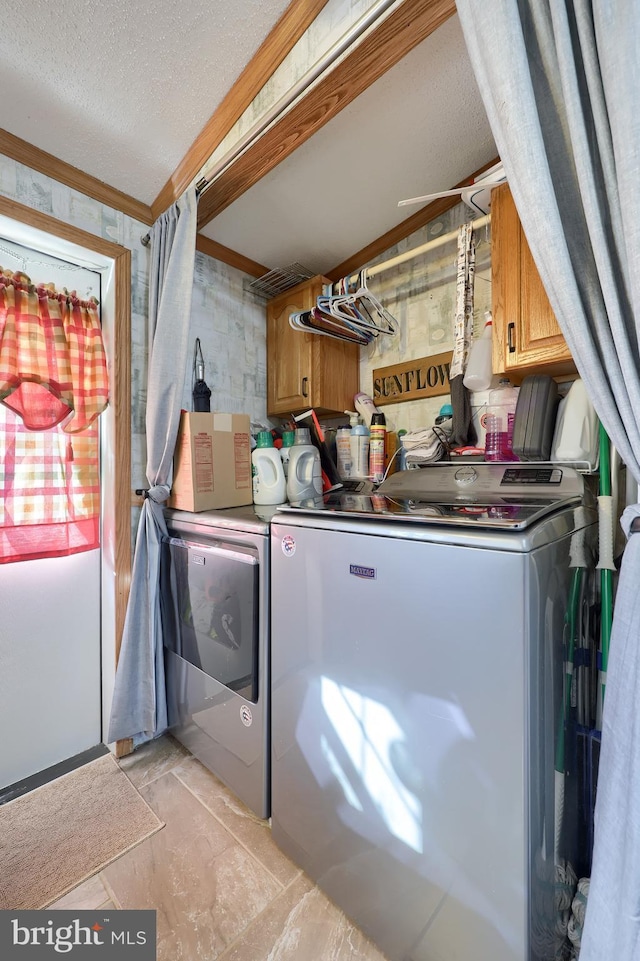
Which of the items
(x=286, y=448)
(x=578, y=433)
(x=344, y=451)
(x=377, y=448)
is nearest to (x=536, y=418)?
(x=578, y=433)

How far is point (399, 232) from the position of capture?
2049 mm

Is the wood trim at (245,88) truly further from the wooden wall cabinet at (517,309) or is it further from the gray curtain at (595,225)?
the wooden wall cabinet at (517,309)

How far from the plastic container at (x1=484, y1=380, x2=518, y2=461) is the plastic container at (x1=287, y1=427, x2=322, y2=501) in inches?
30.2

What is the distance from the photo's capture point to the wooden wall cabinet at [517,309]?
132cm

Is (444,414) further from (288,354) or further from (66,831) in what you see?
(66,831)

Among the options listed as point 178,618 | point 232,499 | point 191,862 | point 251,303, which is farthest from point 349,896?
point 251,303

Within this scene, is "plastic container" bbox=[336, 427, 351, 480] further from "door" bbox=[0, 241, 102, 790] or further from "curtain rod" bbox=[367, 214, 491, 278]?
"door" bbox=[0, 241, 102, 790]

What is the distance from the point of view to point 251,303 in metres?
2.37

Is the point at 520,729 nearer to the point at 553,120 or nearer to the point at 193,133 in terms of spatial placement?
the point at 553,120

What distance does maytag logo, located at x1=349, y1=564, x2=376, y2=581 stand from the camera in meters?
1.00

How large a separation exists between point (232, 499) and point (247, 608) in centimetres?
57

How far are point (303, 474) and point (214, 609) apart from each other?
0.72m

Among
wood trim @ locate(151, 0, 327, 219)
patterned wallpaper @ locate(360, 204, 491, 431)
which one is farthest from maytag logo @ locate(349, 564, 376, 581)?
wood trim @ locate(151, 0, 327, 219)

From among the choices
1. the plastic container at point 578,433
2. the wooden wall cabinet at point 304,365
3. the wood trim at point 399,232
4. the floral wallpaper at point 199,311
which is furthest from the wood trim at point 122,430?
the plastic container at point 578,433
